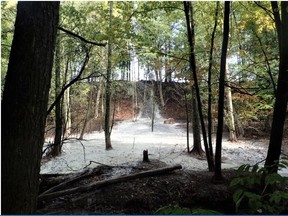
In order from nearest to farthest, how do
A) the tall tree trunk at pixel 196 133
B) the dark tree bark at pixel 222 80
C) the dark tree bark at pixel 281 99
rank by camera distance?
the dark tree bark at pixel 281 99 < the dark tree bark at pixel 222 80 < the tall tree trunk at pixel 196 133

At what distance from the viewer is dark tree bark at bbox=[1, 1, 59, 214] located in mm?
1307

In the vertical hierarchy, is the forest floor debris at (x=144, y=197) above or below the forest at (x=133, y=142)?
below

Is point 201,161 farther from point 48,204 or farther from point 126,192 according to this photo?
point 48,204

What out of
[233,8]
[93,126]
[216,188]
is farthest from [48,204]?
[93,126]

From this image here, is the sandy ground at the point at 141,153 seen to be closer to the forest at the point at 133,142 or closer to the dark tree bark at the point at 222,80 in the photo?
the forest at the point at 133,142

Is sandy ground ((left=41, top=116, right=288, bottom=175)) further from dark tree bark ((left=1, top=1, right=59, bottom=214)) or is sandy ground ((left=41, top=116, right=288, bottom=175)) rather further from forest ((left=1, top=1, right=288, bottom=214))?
dark tree bark ((left=1, top=1, right=59, bottom=214))

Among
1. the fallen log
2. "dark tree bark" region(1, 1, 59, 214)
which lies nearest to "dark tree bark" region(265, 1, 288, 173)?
the fallen log

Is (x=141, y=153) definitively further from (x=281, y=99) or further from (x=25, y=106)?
(x=25, y=106)

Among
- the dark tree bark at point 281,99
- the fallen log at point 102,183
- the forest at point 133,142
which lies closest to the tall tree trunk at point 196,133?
the forest at point 133,142

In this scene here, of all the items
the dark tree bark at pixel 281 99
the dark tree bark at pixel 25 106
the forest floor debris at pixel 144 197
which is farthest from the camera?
the forest floor debris at pixel 144 197

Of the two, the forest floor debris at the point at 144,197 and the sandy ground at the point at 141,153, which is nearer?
the forest floor debris at the point at 144,197

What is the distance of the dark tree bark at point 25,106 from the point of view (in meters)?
1.31

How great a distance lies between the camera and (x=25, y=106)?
1330mm

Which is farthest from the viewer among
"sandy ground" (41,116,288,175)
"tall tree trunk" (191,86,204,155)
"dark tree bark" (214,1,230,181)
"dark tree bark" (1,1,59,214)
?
"tall tree trunk" (191,86,204,155)
